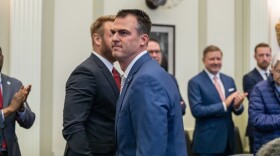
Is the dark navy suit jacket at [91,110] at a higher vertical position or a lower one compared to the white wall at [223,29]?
lower

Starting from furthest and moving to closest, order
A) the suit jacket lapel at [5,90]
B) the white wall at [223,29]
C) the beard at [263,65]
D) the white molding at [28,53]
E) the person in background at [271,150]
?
the white wall at [223,29] < the beard at [263,65] < the white molding at [28,53] < the suit jacket lapel at [5,90] < the person in background at [271,150]

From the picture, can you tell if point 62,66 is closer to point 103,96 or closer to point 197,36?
point 197,36

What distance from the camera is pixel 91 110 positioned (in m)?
2.28

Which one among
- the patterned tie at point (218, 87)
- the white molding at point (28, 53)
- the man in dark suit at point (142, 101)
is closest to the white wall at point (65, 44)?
the white molding at point (28, 53)

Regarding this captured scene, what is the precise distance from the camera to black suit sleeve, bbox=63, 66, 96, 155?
2178 millimetres

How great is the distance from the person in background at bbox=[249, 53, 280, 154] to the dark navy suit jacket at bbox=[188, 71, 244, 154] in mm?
739

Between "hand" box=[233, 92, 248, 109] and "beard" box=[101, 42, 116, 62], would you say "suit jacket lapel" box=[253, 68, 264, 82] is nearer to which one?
"hand" box=[233, 92, 248, 109]

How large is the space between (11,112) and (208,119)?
1813mm

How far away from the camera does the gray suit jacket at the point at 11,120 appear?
294 cm

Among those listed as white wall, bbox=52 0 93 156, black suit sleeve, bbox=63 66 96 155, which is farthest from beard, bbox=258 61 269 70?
black suit sleeve, bbox=63 66 96 155

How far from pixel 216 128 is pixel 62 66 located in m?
1.49

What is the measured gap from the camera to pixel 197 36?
200 inches

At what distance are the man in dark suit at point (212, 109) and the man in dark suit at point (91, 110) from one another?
70.7 inches

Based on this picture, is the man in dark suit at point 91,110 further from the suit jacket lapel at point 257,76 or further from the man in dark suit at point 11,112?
the suit jacket lapel at point 257,76
